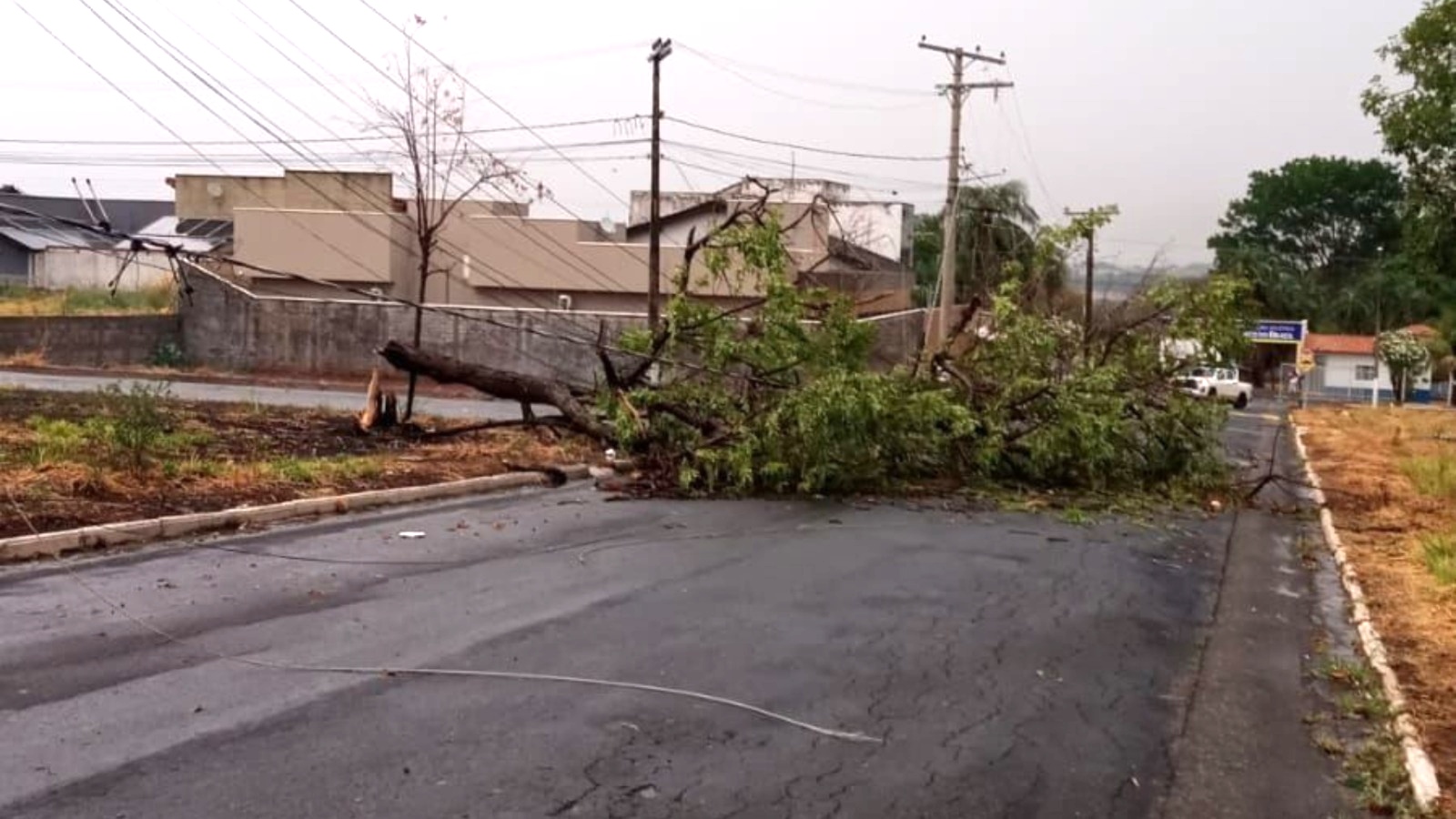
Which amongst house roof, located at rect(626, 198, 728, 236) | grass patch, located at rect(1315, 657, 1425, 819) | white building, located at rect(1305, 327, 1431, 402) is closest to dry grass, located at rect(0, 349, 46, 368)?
house roof, located at rect(626, 198, 728, 236)

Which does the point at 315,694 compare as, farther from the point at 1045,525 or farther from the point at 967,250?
the point at 967,250

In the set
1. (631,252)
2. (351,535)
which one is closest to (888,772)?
(351,535)

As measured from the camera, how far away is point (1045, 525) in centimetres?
1599

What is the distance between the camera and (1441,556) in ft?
43.9

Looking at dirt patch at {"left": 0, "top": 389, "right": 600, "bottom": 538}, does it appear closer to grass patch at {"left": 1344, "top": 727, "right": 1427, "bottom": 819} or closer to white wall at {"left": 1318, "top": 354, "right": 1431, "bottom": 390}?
grass patch at {"left": 1344, "top": 727, "right": 1427, "bottom": 819}

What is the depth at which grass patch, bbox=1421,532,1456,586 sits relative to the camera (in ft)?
41.0

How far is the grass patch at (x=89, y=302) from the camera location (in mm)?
43281

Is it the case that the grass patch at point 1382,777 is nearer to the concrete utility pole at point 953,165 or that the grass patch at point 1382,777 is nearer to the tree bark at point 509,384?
the tree bark at point 509,384

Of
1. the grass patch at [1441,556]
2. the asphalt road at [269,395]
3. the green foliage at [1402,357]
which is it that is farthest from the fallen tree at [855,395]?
the green foliage at [1402,357]

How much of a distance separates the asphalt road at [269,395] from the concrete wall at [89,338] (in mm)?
3850

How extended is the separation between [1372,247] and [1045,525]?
294 ft

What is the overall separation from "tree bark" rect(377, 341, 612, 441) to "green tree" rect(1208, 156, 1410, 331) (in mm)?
75059

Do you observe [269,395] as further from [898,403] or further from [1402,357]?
[1402,357]

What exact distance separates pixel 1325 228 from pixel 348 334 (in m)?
77.5
